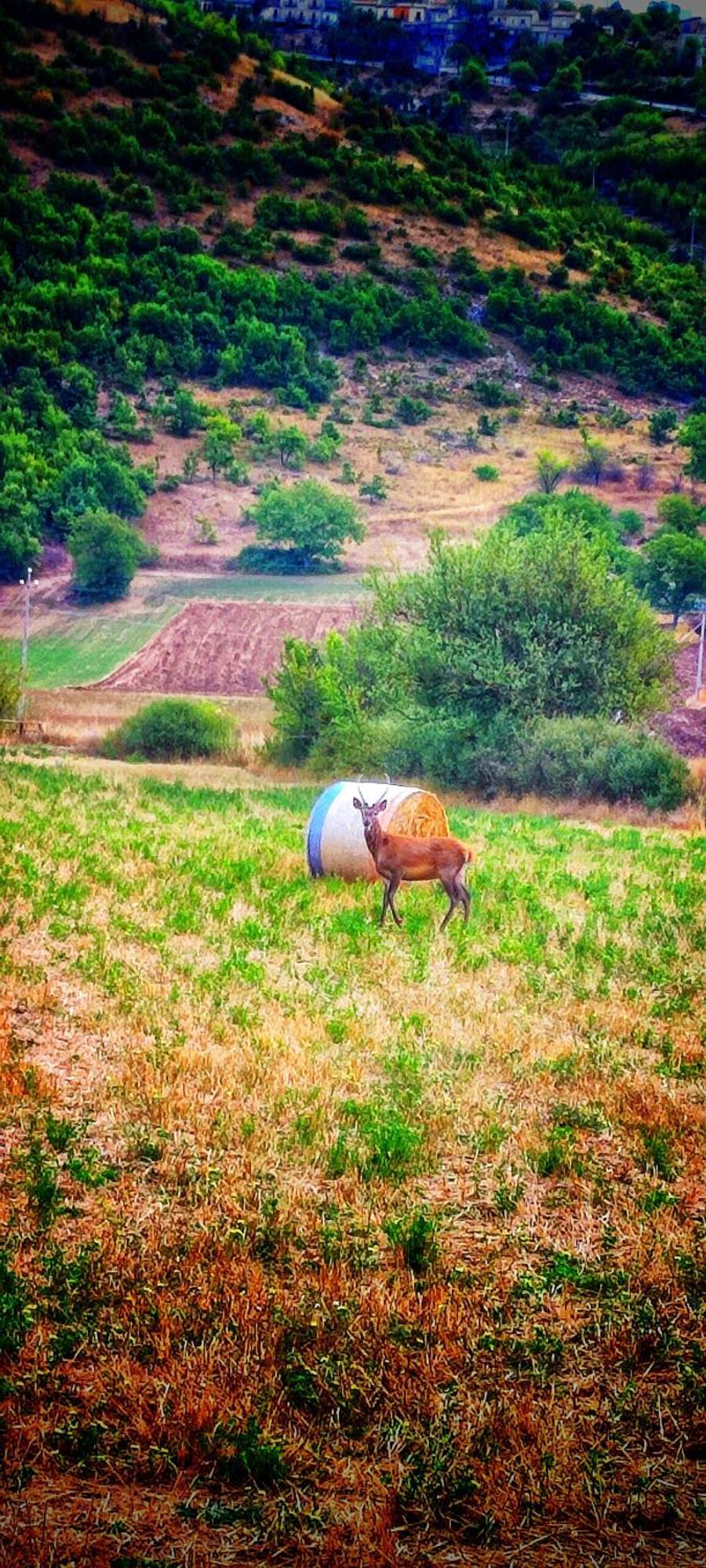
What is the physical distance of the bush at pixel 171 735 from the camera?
47.8 metres

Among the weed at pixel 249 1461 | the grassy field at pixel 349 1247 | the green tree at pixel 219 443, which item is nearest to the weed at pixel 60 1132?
the grassy field at pixel 349 1247

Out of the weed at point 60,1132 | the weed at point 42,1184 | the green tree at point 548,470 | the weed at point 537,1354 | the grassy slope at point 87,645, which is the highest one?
the weed at point 537,1354

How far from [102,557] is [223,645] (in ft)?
38.8

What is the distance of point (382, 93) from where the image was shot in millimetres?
167500

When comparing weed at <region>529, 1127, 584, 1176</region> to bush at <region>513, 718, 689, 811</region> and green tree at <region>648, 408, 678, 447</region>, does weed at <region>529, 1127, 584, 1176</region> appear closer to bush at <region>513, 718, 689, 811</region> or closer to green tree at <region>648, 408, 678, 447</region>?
bush at <region>513, 718, 689, 811</region>

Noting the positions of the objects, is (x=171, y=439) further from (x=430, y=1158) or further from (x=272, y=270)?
(x=430, y=1158)

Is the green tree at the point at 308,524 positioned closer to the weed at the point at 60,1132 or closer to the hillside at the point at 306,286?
the hillside at the point at 306,286

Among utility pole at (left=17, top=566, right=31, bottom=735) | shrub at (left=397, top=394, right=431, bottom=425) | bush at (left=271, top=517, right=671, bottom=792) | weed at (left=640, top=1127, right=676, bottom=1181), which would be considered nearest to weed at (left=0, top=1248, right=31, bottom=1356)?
weed at (left=640, top=1127, right=676, bottom=1181)

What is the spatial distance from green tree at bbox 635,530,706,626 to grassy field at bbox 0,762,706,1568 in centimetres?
6688

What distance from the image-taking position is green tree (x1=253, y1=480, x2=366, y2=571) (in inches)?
3391

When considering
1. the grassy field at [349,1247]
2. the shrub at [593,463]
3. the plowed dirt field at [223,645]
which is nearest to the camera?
the grassy field at [349,1247]

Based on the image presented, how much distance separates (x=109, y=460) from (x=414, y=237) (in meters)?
59.4

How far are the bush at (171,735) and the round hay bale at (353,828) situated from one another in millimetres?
29761

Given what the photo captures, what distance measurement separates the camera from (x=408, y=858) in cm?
1505
